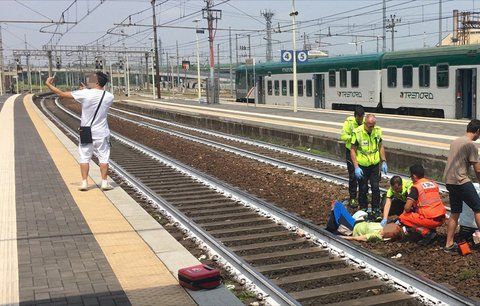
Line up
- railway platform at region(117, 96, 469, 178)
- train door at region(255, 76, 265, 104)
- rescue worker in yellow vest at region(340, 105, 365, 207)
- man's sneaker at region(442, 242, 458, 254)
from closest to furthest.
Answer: man's sneaker at region(442, 242, 458, 254) < rescue worker in yellow vest at region(340, 105, 365, 207) < railway platform at region(117, 96, 469, 178) < train door at region(255, 76, 265, 104)

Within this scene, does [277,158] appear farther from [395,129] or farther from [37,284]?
[37,284]

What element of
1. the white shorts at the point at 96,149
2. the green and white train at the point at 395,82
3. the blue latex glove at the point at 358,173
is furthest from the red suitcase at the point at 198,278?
the green and white train at the point at 395,82

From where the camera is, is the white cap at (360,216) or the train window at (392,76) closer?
the white cap at (360,216)

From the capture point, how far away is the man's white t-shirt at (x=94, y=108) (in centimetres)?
942

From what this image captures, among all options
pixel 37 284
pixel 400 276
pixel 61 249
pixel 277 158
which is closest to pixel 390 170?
pixel 277 158

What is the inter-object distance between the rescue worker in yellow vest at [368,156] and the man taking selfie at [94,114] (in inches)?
170

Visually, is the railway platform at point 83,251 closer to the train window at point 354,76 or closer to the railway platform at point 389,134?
the railway platform at point 389,134

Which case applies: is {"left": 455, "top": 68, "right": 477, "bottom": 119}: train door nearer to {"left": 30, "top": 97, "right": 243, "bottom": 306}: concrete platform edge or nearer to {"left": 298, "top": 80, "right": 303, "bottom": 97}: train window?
{"left": 298, "top": 80, "right": 303, "bottom": 97}: train window

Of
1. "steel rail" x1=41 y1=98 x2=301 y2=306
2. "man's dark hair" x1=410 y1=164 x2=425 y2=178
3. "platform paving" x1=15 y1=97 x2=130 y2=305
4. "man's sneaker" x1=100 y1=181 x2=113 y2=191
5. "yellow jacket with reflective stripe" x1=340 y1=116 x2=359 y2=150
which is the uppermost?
"yellow jacket with reflective stripe" x1=340 y1=116 x2=359 y2=150

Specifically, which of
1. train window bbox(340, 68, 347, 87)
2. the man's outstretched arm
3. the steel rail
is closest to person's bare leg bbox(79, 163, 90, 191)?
the steel rail

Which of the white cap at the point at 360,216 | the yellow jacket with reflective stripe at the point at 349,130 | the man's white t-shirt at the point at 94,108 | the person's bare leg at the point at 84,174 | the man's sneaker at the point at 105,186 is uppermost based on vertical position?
A: the man's white t-shirt at the point at 94,108

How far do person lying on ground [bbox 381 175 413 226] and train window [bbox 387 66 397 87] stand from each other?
18.2m

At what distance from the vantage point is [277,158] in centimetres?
1519

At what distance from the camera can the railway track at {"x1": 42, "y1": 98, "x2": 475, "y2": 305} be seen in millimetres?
5184
